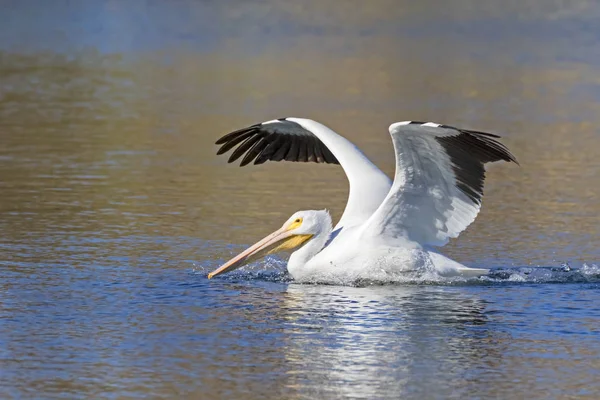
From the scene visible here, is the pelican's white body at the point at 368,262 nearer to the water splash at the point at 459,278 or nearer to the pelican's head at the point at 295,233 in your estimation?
the water splash at the point at 459,278

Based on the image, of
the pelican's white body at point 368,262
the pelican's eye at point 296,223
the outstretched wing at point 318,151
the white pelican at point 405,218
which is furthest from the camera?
the outstretched wing at point 318,151

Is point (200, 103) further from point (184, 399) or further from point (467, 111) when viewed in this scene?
point (184, 399)

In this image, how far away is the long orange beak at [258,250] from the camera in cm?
954

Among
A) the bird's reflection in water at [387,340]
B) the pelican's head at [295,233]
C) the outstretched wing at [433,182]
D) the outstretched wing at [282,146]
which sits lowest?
the bird's reflection in water at [387,340]

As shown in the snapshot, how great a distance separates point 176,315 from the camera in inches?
323

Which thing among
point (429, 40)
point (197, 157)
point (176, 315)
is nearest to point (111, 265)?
point (176, 315)

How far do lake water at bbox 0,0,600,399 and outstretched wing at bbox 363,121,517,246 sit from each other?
49 centimetres

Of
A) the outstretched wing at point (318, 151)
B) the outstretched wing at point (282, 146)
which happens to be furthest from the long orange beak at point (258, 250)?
the outstretched wing at point (282, 146)

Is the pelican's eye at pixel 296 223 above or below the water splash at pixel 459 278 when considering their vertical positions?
above

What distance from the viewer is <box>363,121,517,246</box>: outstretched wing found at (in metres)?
8.98

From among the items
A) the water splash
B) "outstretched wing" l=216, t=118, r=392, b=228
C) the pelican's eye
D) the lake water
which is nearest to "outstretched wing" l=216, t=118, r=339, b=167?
"outstretched wing" l=216, t=118, r=392, b=228

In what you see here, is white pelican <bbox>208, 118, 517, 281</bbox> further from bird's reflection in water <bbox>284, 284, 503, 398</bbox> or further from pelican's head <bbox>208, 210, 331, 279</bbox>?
bird's reflection in water <bbox>284, 284, 503, 398</bbox>

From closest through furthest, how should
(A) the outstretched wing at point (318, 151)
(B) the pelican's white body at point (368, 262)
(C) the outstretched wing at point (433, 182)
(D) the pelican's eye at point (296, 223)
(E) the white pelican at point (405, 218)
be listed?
(C) the outstretched wing at point (433, 182) < (E) the white pelican at point (405, 218) < (B) the pelican's white body at point (368, 262) < (D) the pelican's eye at point (296, 223) < (A) the outstretched wing at point (318, 151)

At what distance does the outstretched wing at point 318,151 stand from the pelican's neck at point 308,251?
32 centimetres
